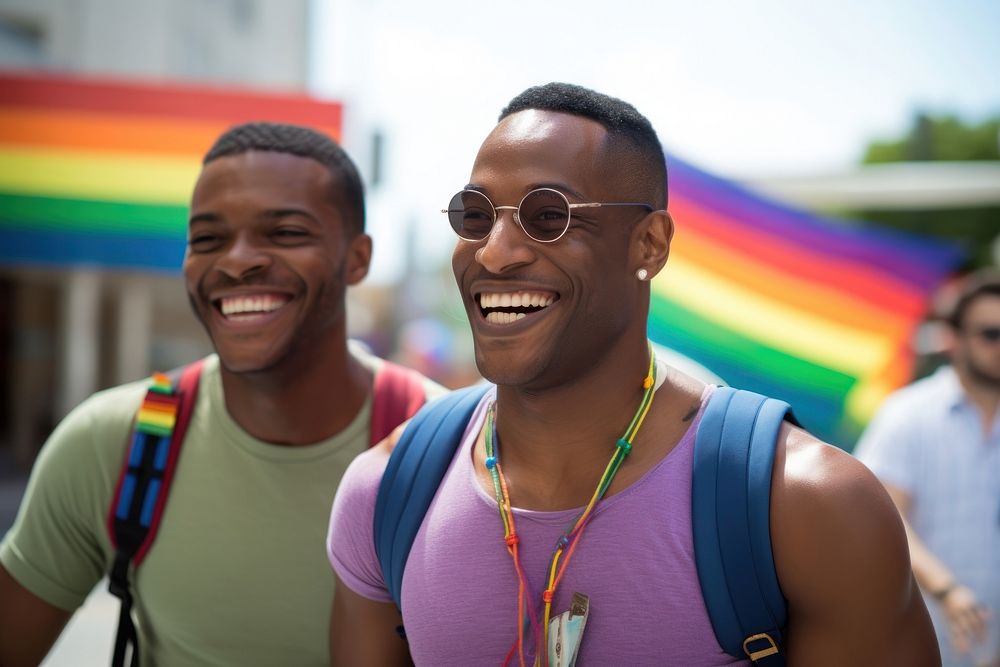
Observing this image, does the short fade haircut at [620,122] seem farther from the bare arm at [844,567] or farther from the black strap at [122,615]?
the black strap at [122,615]

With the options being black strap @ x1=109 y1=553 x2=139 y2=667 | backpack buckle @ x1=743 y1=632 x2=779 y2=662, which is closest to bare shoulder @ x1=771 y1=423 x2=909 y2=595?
backpack buckle @ x1=743 y1=632 x2=779 y2=662

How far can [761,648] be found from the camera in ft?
5.97

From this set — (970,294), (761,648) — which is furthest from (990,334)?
(761,648)

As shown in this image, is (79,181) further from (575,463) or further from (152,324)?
(152,324)

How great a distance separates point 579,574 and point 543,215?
760mm

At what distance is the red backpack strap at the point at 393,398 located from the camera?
292 cm

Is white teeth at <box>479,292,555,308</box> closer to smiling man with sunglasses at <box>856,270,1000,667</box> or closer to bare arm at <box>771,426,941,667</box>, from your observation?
bare arm at <box>771,426,941,667</box>

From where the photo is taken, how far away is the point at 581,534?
6.55 feet

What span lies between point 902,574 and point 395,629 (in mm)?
1159

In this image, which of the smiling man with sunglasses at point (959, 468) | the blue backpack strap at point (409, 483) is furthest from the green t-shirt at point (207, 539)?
the smiling man with sunglasses at point (959, 468)

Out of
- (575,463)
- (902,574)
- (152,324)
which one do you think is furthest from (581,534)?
(152,324)

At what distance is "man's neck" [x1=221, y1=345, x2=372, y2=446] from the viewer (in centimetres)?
294

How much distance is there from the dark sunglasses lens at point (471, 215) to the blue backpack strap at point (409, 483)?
49 centimetres

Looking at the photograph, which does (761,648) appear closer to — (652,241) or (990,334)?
(652,241)
